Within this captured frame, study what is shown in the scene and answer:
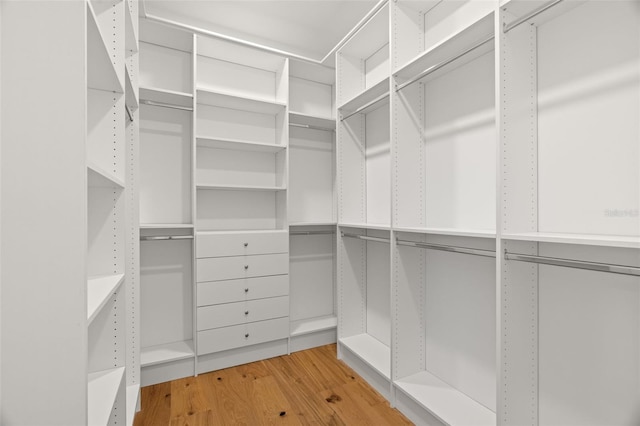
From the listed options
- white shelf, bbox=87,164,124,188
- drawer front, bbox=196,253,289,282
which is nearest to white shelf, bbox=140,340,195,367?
drawer front, bbox=196,253,289,282

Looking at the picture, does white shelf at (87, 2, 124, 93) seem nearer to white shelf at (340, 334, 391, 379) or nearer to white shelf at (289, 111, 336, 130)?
white shelf at (289, 111, 336, 130)

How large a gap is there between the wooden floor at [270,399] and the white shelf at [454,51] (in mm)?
2076

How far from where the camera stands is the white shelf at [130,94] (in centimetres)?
169

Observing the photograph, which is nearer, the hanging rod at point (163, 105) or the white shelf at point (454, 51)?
the white shelf at point (454, 51)

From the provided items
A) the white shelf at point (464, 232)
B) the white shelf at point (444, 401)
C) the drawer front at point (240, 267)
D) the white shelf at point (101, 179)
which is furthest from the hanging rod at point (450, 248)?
the white shelf at point (101, 179)

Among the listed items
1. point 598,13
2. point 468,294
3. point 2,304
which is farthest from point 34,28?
point 468,294

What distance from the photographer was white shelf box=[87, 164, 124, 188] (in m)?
1.03

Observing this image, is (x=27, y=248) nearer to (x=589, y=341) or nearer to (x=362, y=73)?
(x=589, y=341)

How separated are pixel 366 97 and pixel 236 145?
3.66 ft

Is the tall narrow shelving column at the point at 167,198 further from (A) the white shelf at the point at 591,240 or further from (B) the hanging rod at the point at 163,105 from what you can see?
(A) the white shelf at the point at 591,240

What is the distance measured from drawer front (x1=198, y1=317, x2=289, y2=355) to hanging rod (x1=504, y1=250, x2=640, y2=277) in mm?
1884

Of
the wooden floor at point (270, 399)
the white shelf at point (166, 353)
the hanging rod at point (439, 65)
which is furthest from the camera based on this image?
the white shelf at point (166, 353)

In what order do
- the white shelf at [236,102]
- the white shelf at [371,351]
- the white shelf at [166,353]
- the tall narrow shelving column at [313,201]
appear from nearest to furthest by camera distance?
1. the white shelf at [371,351]
2. the white shelf at [166,353]
3. the white shelf at [236,102]
4. the tall narrow shelving column at [313,201]

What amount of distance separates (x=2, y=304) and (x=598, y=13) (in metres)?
2.16
